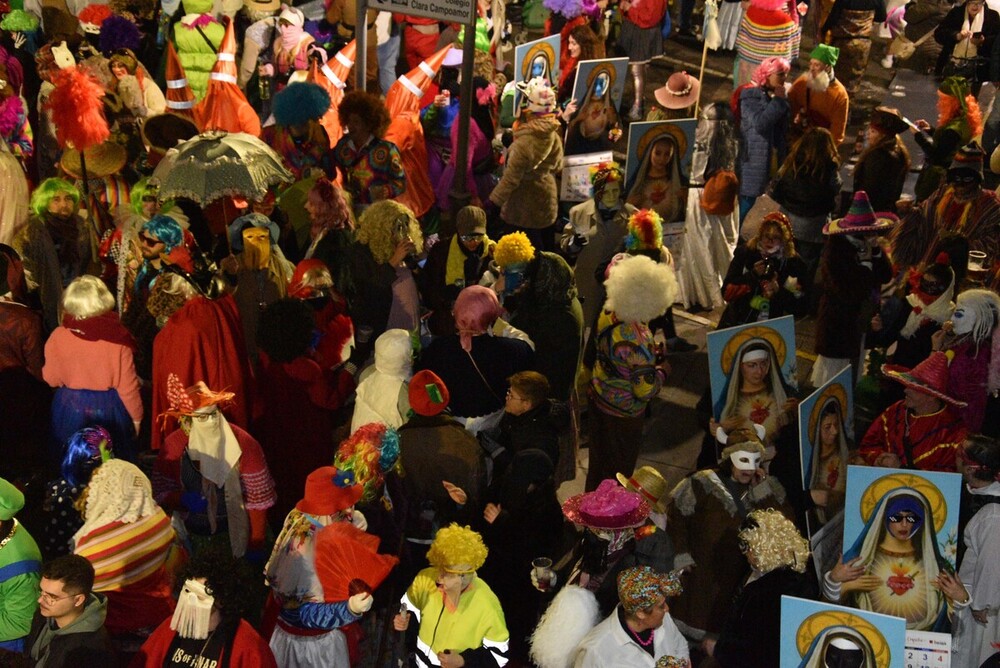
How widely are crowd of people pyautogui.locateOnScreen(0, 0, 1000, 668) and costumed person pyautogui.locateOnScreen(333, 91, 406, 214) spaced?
3cm

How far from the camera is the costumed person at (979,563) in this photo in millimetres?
5488

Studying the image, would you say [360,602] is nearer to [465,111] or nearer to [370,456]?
[370,456]

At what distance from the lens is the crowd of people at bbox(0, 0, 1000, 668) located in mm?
5172

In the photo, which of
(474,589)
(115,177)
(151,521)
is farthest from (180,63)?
(474,589)

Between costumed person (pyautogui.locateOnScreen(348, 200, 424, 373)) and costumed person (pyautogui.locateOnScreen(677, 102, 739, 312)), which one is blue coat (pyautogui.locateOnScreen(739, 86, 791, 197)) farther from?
costumed person (pyautogui.locateOnScreen(348, 200, 424, 373))

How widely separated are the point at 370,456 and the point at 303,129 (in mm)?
4302

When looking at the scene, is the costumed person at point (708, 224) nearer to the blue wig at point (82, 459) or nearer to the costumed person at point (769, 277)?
the costumed person at point (769, 277)

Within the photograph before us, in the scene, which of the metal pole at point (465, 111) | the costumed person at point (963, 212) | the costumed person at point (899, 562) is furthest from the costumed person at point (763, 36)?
the costumed person at point (899, 562)

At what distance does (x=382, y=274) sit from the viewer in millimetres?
7609

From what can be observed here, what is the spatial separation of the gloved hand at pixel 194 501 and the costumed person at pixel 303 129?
12.6ft

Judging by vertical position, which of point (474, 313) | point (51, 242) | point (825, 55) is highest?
point (825, 55)

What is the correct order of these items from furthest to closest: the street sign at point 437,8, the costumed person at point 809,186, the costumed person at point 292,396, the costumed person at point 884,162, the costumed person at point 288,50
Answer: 1. the costumed person at point 288,50
2. the costumed person at point 884,162
3. the street sign at point 437,8
4. the costumed person at point 809,186
5. the costumed person at point 292,396

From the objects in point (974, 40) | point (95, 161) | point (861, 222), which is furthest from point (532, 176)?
point (974, 40)

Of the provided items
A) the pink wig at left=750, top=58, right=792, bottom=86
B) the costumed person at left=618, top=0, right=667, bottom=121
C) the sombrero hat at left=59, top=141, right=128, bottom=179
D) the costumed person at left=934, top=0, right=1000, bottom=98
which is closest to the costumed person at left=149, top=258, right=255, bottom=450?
the sombrero hat at left=59, top=141, right=128, bottom=179
